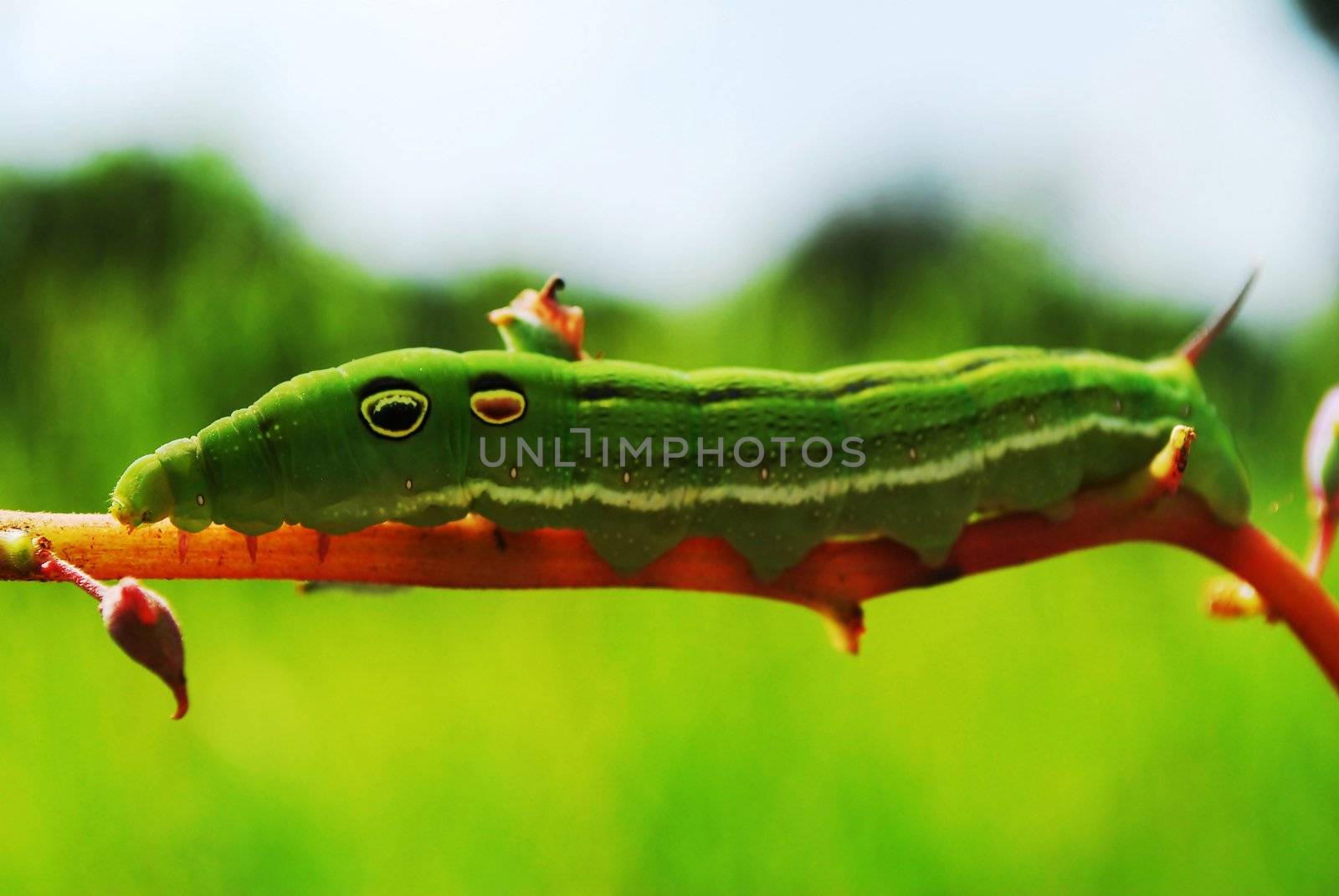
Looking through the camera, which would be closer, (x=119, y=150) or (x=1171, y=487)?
(x=1171, y=487)

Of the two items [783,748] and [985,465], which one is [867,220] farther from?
[985,465]

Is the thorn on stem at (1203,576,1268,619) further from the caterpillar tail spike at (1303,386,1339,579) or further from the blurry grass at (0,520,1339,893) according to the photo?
the blurry grass at (0,520,1339,893)

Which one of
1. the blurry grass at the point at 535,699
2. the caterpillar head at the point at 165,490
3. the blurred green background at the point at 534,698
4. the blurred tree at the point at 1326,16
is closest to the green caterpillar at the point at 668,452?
the caterpillar head at the point at 165,490

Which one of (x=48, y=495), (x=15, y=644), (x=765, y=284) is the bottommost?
(x=15, y=644)

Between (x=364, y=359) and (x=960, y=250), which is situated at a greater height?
(x=364, y=359)

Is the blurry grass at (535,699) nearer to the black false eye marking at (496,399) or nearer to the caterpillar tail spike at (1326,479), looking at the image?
the caterpillar tail spike at (1326,479)

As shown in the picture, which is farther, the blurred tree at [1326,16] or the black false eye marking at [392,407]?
the blurred tree at [1326,16]

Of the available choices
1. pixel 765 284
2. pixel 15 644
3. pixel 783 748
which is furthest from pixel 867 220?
pixel 15 644

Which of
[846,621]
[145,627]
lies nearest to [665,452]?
[846,621]
